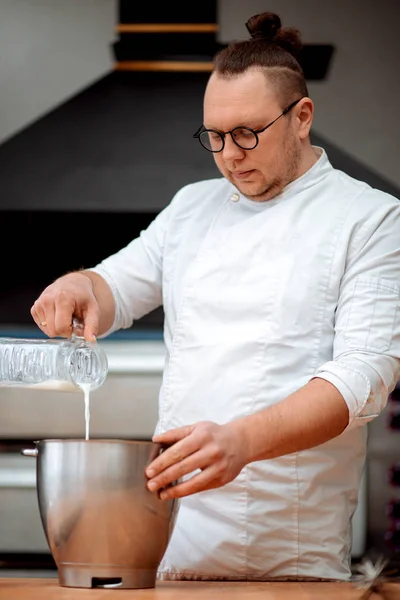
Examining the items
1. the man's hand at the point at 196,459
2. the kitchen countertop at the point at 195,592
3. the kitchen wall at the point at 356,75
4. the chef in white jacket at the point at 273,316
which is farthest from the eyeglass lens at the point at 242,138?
the kitchen wall at the point at 356,75

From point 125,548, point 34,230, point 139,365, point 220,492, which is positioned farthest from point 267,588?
point 34,230

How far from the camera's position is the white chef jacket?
142cm

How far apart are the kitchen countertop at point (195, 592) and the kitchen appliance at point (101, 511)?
3 cm

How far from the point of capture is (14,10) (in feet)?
9.73

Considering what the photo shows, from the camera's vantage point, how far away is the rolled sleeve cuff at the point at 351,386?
1.28 metres

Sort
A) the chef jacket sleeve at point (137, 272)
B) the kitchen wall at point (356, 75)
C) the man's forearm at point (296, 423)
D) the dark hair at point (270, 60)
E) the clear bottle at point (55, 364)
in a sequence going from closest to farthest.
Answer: the man's forearm at point (296, 423) < the clear bottle at point (55, 364) < the dark hair at point (270, 60) < the chef jacket sleeve at point (137, 272) < the kitchen wall at point (356, 75)

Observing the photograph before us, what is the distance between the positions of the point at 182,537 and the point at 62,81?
1.78 meters

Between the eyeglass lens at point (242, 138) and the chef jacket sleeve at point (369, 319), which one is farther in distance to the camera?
the eyeglass lens at point (242, 138)

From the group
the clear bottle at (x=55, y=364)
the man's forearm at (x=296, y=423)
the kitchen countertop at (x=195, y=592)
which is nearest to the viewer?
the kitchen countertop at (x=195, y=592)

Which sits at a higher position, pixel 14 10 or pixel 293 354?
pixel 14 10

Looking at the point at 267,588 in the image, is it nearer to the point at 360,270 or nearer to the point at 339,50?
the point at 360,270

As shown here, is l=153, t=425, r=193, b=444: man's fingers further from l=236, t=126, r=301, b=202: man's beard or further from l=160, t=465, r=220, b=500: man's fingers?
l=236, t=126, r=301, b=202: man's beard

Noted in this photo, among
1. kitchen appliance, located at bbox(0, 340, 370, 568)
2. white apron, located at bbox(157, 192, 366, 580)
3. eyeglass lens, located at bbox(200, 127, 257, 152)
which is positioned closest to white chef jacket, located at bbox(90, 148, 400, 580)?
white apron, located at bbox(157, 192, 366, 580)

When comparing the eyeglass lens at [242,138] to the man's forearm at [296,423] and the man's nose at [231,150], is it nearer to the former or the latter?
the man's nose at [231,150]
